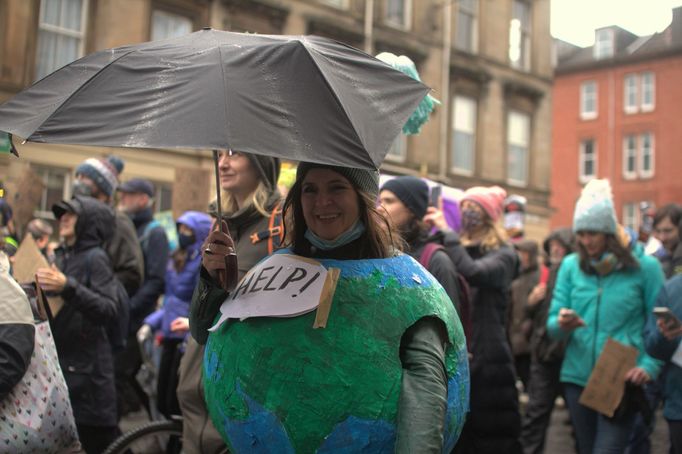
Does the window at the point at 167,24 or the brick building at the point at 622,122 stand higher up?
the brick building at the point at 622,122

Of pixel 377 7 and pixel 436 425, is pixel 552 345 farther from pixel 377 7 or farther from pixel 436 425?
pixel 377 7

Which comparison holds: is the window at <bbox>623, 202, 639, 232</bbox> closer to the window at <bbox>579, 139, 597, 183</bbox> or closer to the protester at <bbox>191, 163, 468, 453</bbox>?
the window at <bbox>579, 139, 597, 183</bbox>

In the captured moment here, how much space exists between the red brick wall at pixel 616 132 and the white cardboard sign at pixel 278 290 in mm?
40653

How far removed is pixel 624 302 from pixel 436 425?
315 cm

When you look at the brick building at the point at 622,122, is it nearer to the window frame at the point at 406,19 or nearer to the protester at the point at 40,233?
the window frame at the point at 406,19

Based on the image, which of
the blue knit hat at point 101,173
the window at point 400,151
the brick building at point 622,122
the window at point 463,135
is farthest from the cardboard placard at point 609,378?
the brick building at point 622,122

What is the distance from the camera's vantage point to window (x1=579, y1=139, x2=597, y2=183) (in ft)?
145

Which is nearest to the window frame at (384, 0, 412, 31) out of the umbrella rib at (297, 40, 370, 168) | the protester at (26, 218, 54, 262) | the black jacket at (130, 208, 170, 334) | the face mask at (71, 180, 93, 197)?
the protester at (26, 218, 54, 262)

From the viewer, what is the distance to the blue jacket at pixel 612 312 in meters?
5.05

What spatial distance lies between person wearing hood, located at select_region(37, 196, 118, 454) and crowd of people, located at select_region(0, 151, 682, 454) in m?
0.01

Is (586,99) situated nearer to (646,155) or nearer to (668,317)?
(646,155)

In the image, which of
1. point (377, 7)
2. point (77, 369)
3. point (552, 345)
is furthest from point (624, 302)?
point (377, 7)

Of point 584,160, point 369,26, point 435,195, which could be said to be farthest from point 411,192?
point 584,160

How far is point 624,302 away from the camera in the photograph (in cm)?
505
